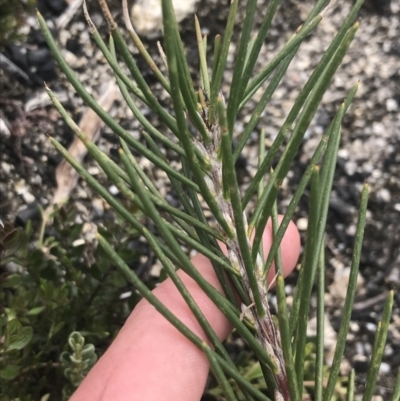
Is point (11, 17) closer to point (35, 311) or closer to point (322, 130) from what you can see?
point (35, 311)

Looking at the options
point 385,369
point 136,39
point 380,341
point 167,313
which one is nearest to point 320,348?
point 380,341

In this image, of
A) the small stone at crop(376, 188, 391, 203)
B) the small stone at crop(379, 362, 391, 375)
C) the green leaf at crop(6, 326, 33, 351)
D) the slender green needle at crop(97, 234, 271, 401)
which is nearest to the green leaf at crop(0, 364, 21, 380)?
the green leaf at crop(6, 326, 33, 351)

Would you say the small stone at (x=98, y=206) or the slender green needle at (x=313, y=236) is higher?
the small stone at (x=98, y=206)

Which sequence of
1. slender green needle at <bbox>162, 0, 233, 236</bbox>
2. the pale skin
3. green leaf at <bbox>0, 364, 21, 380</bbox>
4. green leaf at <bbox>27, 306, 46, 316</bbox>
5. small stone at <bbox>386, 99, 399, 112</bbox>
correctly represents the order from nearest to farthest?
slender green needle at <bbox>162, 0, 233, 236</bbox> < the pale skin < green leaf at <bbox>0, 364, 21, 380</bbox> < green leaf at <bbox>27, 306, 46, 316</bbox> < small stone at <bbox>386, 99, 399, 112</bbox>

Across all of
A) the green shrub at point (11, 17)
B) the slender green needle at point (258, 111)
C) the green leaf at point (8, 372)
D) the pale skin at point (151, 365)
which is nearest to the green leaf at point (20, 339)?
the green leaf at point (8, 372)

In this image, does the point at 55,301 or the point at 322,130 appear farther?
the point at 322,130

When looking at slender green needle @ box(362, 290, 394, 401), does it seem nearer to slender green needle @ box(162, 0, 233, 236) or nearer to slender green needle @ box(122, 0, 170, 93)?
slender green needle @ box(162, 0, 233, 236)

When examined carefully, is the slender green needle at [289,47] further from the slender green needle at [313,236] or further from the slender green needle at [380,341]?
the slender green needle at [380,341]

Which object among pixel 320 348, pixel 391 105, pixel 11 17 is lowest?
pixel 320 348

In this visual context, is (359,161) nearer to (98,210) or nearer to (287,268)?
(287,268)

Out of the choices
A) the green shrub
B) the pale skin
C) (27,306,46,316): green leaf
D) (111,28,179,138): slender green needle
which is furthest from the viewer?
the green shrub
